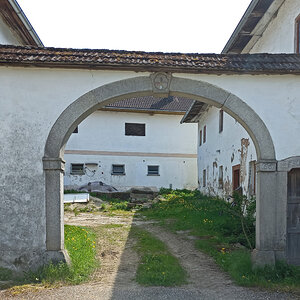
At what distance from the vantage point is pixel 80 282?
5.05 metres

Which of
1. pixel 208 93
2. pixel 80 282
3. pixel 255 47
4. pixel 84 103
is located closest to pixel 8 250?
pixel 80 282

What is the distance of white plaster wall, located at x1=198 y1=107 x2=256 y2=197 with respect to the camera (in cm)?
1017

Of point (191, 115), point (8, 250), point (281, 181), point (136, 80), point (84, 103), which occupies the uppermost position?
point (191, 115)

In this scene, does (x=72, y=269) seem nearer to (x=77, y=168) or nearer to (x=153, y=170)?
(x=77, y=168)

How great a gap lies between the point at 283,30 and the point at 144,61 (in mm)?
4910

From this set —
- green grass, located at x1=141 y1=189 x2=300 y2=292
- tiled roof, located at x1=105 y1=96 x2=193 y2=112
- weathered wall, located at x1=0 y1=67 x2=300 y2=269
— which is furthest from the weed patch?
tiled roof, located at x1=105 y1=96 x2=193 y2=112

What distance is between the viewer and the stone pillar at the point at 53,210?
5.20 m

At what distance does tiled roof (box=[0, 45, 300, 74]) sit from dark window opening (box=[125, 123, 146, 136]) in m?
16.0

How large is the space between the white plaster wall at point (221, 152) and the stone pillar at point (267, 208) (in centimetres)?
379

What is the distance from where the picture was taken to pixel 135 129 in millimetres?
21578

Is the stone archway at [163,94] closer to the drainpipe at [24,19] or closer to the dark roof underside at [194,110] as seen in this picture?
the drainpipe at [24,19]

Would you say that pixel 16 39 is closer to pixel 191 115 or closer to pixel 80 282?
pixel 80 282

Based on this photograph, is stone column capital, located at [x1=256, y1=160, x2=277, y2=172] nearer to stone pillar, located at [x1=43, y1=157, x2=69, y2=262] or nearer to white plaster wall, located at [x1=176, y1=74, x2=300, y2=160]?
white plaster wall, located at [x1=176, y1=74, x2=300, y2=160]

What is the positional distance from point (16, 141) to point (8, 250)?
188 cm
